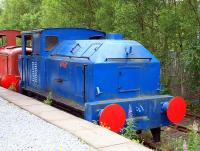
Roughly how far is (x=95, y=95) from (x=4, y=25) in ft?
98.3

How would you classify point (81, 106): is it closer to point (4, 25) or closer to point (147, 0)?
point (147, 0)

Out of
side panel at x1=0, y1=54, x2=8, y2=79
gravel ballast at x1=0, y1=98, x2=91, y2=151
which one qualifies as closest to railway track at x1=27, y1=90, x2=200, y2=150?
gravel ballast at x1=0, y1=98, x2=91, y2=151

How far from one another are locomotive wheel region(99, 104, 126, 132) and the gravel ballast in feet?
3.66

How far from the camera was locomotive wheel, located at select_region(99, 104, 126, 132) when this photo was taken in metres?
7.16

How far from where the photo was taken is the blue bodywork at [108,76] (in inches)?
306

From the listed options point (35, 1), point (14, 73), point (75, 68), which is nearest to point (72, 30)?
point (75, 68)

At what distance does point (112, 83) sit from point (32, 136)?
266cm

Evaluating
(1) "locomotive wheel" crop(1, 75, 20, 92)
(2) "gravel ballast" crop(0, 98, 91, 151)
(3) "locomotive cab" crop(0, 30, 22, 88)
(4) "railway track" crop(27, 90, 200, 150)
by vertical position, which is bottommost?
(4) "railway track" crop(27, 90, 200, 150)

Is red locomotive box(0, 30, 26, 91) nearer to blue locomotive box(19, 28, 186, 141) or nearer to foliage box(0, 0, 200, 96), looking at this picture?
blue locomotive box(19, 28, 186, 141)

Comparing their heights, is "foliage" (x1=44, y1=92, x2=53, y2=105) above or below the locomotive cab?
below

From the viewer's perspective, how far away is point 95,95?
7.78 metres

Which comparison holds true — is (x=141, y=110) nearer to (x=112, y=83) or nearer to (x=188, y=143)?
(x=112, y=83)

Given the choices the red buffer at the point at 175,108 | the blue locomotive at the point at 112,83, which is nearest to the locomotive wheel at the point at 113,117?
the blue locomotive at the point at 112,83

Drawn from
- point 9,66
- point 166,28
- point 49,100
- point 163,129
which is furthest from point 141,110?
point 9,66
